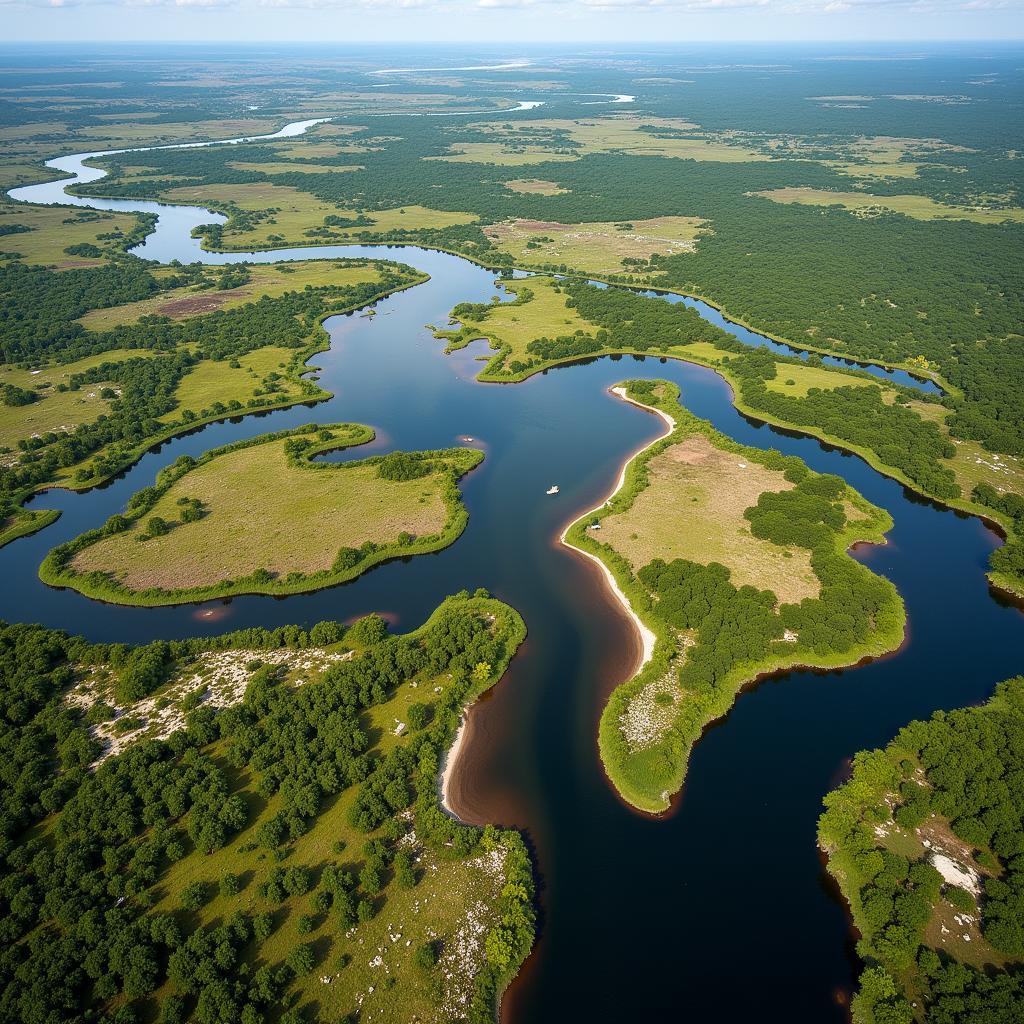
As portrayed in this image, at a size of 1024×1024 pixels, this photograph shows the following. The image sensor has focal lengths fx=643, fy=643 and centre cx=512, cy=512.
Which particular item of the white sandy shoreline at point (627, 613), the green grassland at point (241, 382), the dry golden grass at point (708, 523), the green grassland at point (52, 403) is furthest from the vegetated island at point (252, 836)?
the green grassland at point (241, 382)

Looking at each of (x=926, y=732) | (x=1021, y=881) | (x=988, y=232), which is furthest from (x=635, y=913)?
(x=988, y=232)

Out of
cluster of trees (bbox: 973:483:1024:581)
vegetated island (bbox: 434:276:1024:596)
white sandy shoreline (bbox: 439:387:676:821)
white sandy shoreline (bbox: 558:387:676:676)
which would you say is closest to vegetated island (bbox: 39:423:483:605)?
white sandy shoreline (bbox: 558:387:676:676)

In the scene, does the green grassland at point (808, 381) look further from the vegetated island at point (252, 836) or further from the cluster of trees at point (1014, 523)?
the vegetated island at point (252, 836)

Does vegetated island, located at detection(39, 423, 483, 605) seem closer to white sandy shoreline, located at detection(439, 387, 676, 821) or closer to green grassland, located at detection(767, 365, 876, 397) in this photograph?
white sandy shoreline, located at detection(439, 387, 676, 821)

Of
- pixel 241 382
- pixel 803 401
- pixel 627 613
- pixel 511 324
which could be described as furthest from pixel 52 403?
pixel 803 401

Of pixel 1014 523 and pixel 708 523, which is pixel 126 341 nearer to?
pixel 708 523

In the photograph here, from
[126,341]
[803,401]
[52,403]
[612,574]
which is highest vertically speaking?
[803,401]
